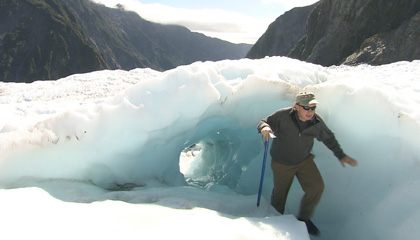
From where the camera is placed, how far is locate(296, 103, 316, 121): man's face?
308cm

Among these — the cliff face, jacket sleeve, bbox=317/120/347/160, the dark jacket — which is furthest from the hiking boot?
the cliff face

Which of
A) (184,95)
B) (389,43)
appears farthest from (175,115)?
(389,43)

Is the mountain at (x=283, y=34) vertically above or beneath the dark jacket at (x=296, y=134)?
above

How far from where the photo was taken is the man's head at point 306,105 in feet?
9.99

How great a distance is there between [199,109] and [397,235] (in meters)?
2.52

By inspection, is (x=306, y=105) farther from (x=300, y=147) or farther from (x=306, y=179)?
(x=306, y=179)

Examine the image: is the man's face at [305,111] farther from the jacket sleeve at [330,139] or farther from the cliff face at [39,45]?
the cliff face at [39,45]

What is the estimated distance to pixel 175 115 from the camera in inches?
157

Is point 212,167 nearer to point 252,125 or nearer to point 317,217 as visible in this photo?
point 252,125

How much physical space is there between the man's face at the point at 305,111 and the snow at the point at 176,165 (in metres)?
0.86

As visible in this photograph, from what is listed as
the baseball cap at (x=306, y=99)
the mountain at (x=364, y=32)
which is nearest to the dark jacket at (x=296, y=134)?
the baseball cap at (x=306, y=99)

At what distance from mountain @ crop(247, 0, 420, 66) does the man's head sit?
3000 cm

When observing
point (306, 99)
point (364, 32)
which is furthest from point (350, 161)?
point (364, 32)

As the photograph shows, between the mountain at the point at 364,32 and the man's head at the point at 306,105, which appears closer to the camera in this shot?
the man's head at the point at 306,105
